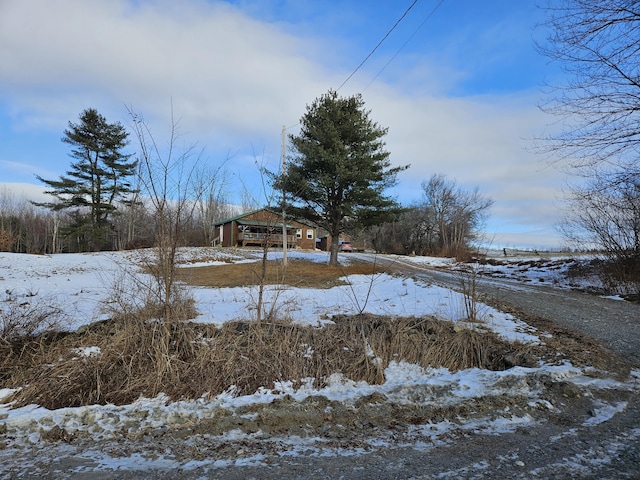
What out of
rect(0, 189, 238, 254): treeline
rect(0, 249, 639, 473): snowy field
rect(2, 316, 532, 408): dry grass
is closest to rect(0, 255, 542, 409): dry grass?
rect(2, 316, 532, 408): dry grass

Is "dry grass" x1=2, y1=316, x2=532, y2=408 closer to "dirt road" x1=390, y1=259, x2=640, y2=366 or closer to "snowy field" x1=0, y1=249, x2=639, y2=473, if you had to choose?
"snowy field" x1=0, y1=249, x2=639, y2=473

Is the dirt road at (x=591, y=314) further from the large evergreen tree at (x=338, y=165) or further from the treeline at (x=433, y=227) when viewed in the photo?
the treeline at (x=433, y=227)

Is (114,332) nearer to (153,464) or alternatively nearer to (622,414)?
(153,464)

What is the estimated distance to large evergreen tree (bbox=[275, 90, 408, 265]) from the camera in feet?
60.6

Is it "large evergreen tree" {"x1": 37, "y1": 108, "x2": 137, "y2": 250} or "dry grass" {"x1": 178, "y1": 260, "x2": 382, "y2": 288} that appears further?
"large evergreen tree" {"x1": 37, "y1": 108, "x2": 137, "y2": 250}

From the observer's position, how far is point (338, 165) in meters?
18.0

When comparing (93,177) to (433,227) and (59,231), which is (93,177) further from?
(433,227)

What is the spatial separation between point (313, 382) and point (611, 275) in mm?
13944

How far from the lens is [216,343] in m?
5.39

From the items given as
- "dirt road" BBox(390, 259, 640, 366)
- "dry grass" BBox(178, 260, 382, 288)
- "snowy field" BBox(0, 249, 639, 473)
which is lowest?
"snowy field" BBox(0, 249, 639, 473)


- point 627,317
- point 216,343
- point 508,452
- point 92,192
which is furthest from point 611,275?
point 92,192

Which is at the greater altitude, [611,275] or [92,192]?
[92,192]

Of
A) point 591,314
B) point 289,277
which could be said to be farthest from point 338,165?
point 591,314

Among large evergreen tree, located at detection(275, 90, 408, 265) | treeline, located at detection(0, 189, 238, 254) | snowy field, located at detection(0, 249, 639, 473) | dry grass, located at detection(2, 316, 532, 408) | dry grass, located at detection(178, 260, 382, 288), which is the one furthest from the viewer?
treeline, located at detection(0, 189, 238, 254)
